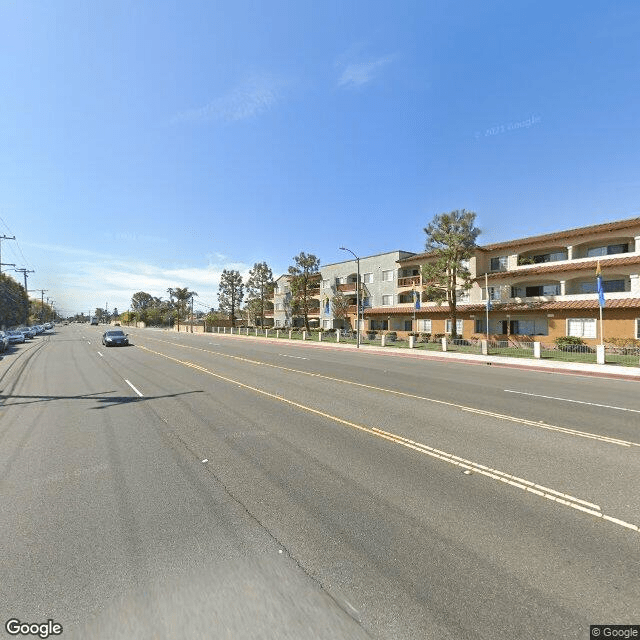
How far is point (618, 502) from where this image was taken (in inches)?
166

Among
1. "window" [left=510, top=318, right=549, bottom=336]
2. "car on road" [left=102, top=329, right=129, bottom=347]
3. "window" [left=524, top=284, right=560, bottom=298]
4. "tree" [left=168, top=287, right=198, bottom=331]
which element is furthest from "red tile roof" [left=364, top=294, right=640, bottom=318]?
"tree" [left=168, top=287, right=198, bottom=331]

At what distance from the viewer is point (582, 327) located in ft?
99.3

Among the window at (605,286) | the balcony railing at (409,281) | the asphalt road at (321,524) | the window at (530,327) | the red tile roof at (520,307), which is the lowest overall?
the asphalt road at (321,524)

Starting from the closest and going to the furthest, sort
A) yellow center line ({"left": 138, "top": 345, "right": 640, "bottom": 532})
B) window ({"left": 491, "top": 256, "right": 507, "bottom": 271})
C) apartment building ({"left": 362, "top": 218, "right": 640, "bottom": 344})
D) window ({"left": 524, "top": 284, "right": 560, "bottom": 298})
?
yellow center line ({"left": 138, "top": 345, "right": 640, "bottom": 532}) → apartment building ({"left": 362, "top": 218, "right": 640, "bottom": 344}) → window ({"left": 524, "top": 284, "right": 560, "bottom": 298}) → window ({"left": 491, "top": 256, "right": 507, "bottom": 271})

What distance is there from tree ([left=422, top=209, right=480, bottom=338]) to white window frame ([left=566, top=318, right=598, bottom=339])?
Answer: 8980 mm

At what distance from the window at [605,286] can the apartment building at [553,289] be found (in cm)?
1

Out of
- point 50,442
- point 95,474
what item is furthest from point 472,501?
point 50,442

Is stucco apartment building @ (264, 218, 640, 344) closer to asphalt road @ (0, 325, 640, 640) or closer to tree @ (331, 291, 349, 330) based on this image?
tree @ (331, 291, 349, 330)

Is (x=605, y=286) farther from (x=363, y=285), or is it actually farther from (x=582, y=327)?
(x=363, y=285)

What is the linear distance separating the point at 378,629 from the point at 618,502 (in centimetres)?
358

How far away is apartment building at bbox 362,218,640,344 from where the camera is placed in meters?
28.6

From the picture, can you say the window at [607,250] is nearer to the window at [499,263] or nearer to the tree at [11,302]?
the window at [499,263]

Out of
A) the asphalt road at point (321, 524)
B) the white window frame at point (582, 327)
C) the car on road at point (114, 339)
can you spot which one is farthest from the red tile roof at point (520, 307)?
the car on road at point (114, 339)

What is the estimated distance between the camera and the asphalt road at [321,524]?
2.64 m
